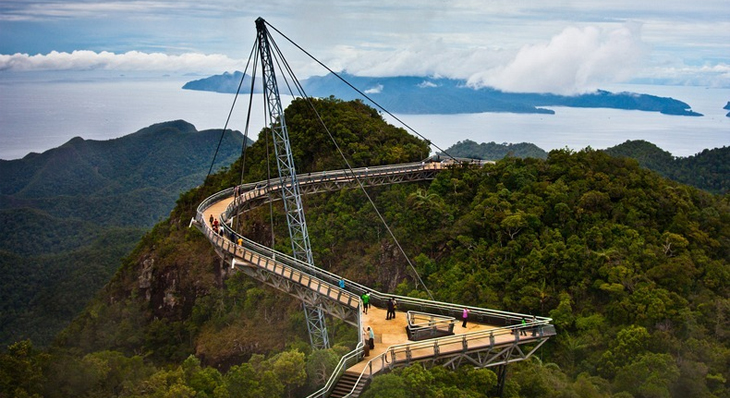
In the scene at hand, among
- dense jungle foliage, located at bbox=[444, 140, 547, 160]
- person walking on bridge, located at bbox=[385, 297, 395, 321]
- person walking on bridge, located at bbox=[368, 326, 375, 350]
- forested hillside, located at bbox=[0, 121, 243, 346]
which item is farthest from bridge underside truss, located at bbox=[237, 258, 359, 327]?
dense jungle foliage, located at bbox=[444, 140, 547, 160]

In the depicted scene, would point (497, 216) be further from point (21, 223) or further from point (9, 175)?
point (9, 175)

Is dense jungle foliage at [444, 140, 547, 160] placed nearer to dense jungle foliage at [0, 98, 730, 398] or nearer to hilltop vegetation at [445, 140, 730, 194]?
hilltop vegetation at [445, 140, 730, 194]

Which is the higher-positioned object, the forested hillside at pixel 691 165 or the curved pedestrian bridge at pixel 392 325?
the forested hillside at pixel 691 165

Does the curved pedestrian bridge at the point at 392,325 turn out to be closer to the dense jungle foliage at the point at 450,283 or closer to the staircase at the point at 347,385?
the staircase at the point at 347,385

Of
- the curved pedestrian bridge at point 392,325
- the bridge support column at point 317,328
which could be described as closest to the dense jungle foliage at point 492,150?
the bridge support column at point 317,328

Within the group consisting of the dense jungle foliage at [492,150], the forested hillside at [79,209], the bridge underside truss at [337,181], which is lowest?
the forested hillside at [79,209]

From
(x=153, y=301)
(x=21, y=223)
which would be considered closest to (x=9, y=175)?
(x=21, y=223)

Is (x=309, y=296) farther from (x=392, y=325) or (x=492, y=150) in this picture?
(x=492, y=150)
